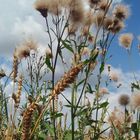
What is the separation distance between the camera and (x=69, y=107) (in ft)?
10.4

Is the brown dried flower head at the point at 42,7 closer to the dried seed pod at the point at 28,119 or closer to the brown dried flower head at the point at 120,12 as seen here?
the brown dried flower head at the point at 120,12

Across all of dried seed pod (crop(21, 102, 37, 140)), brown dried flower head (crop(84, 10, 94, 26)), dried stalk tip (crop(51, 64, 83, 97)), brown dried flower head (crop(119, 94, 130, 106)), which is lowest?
dried seed pod (crop(21, 102, 37, 140))

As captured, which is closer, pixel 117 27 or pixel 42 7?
pixel 42 7

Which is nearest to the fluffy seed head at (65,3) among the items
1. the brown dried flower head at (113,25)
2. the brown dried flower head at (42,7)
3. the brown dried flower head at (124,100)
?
the brown dried flower head at (42,7)

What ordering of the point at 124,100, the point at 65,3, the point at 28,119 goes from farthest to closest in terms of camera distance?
the point at 124,100
the point at 65,3
the point at 28,119

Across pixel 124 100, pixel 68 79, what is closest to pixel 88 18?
pixel 124 100

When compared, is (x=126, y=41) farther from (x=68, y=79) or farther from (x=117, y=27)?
(x=68, y=79)

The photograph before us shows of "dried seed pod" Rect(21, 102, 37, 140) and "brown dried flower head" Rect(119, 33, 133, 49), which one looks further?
"brown dried flower head" Rect(119, 33, 133, 49)

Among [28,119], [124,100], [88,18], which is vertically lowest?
[28,119]

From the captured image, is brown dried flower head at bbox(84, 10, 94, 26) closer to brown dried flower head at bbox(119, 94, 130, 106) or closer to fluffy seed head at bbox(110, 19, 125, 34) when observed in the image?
fluffy seed head at bbox(110, 19, 125, 34)

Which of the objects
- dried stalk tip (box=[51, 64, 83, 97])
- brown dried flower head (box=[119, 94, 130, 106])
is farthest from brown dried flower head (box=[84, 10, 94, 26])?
dried stalk tip (box=[51, 64, 83, 97])

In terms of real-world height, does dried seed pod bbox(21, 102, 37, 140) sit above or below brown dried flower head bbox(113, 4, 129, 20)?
below

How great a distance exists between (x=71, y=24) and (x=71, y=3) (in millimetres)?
209

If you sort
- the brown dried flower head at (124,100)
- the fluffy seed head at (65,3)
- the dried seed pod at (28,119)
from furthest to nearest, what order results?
the brown dried flower head at (124,100) → the fluffy seed head at (65,3) → the dried seed pod at (28,119)
